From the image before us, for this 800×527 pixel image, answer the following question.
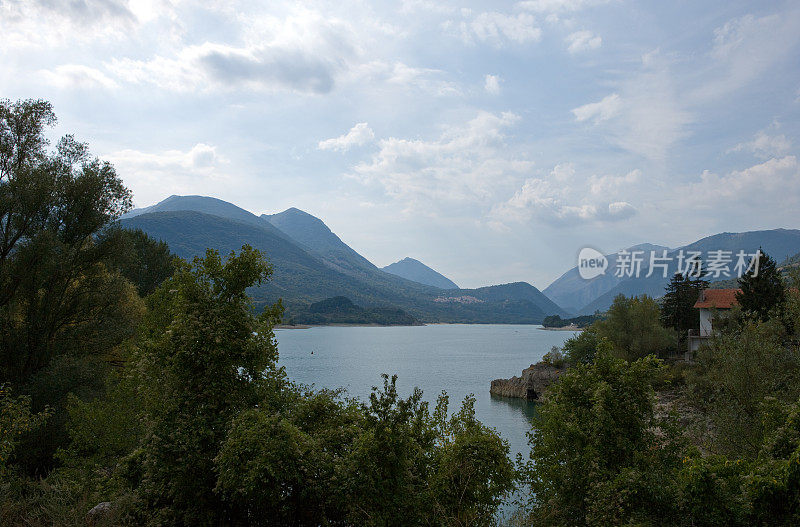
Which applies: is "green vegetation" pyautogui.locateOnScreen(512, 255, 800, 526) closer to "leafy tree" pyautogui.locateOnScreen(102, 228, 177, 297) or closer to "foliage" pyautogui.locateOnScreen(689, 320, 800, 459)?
"foliage" pyautogui.locateOnScreen(689, 320, 800, 459)

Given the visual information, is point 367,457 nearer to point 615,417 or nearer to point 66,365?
point 615,417

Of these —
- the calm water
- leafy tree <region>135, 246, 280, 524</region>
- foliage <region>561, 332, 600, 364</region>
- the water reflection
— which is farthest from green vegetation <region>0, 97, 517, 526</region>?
foliage <region>561, 332, 600, 364</region>

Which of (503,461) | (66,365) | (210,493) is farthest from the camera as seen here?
(66,365)

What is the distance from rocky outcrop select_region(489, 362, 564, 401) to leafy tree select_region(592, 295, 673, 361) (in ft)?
21.9

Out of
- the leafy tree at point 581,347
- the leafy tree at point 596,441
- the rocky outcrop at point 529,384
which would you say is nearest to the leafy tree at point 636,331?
the leafy tree at point 581,347

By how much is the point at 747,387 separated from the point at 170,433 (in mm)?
22255

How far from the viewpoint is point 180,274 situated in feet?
29.6

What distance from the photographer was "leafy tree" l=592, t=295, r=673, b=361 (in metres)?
49.8

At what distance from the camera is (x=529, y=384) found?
48.6 m

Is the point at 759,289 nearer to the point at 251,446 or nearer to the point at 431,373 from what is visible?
the point at 431,373

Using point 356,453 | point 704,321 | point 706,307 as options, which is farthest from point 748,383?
point 706,307

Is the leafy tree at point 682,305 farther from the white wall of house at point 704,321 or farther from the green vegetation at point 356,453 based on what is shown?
the green vegetation at point 356,453

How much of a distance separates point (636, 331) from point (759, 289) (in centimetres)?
1480

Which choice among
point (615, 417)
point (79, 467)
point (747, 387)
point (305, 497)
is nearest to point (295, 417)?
point (305, 497)
